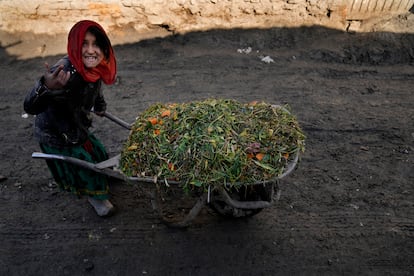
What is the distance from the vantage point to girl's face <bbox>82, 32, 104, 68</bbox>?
8.05 feet

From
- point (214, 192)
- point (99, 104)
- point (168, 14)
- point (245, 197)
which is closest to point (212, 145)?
point (214, 192)

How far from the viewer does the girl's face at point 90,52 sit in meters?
2.45

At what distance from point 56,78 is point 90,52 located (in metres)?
0.31

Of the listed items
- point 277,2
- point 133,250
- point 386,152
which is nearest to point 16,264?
point 133,250

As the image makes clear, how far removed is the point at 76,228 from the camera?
3.28 m

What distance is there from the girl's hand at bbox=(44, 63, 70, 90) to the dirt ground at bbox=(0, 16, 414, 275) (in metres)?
0.91

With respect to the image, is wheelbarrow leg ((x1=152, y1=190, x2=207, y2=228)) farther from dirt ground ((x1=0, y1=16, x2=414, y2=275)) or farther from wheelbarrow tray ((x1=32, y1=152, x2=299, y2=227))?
dirt ground ((x1=0, y1=16, x2=414, y2=275))

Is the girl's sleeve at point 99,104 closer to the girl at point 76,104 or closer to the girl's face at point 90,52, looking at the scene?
the girl at point 76,104

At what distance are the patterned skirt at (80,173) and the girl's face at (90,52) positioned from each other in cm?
81

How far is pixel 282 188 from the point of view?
3602 millimetres

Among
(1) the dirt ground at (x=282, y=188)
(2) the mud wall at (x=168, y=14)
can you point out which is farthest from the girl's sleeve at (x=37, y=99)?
(2) the mud wall at (x=168, y=14)

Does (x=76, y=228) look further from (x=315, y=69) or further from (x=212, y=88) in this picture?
(x=315, y=69)

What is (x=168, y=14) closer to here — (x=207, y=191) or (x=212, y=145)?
(x=212, y=145)

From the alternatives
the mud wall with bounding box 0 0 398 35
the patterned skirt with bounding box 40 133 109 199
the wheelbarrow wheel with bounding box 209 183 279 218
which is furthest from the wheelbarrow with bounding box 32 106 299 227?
the mud wall with bounding box 0 0 398 35
